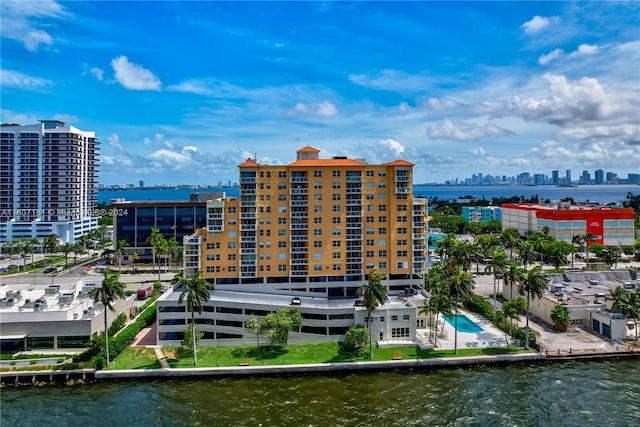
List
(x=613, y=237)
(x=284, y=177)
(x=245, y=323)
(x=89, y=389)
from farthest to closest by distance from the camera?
(x=613, y=237) < (x=284, y=177) < (x=245, y=323) < (x=89, y=389)

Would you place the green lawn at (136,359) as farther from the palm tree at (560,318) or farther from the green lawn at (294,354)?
the palm tree at (560,318)

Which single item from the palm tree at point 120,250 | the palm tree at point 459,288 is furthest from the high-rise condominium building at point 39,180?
the palm tree at point 459,288

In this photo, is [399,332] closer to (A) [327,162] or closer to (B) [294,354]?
(B) [294,354]

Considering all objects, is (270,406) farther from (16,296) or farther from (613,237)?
(613,237)

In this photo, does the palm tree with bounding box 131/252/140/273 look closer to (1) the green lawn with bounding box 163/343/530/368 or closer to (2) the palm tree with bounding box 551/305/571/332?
(1) the green lawn with bounding box 163/343/530/368

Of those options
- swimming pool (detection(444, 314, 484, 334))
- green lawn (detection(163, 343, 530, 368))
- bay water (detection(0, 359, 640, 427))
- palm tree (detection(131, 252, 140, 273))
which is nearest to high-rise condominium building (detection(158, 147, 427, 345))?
swimming pool (detection(444, 314, 484, 334))

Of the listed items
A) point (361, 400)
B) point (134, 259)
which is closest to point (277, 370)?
point (361, 400)

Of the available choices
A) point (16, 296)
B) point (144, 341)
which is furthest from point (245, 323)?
point (16, 296)
